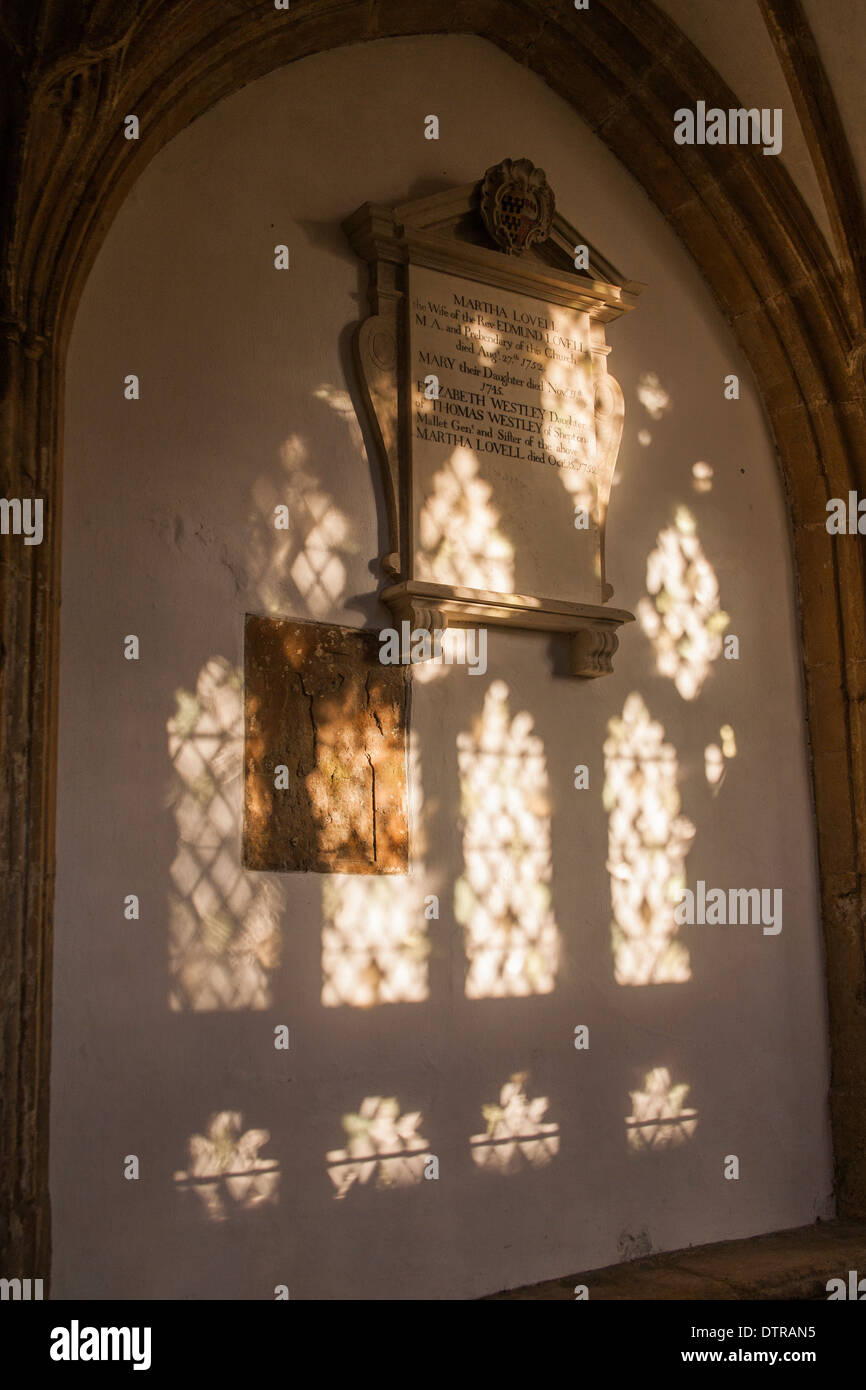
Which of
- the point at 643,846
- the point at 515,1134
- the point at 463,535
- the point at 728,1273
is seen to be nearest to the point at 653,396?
the point at 463,535

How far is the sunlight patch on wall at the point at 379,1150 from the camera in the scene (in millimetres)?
4553

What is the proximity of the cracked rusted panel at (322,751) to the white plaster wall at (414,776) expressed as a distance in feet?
0.27

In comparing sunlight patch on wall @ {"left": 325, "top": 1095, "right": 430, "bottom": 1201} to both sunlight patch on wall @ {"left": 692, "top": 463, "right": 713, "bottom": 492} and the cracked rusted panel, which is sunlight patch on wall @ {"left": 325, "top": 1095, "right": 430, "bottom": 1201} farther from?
sunlight patch on wall @ {"left": 692, "top": 463, "right": 713, "bottom": 492}

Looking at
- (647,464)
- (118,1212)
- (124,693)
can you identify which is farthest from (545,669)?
(118,1212)

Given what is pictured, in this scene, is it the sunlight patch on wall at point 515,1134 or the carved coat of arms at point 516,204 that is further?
the carved coat of arms at point 516,204

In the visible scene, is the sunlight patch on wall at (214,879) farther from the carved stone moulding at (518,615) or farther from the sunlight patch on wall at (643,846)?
the sunlight patch on wall at (643,846)

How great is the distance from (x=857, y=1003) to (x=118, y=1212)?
3.18 meters

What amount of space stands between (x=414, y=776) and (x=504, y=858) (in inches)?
18.5

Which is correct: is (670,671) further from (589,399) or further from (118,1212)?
(118,1212)

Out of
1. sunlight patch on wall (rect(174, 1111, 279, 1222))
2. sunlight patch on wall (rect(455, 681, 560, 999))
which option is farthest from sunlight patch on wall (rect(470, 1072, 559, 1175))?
sunlight patch on wall (rect(174, 1111, 279, 1222))

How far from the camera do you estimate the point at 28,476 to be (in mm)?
4137

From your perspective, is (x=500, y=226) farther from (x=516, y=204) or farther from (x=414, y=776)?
(x=414, y=776)

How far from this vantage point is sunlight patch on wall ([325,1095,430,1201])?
4.55 metres

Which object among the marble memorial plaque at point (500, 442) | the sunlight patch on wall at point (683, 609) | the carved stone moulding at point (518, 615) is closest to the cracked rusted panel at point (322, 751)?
the carved stone moulding at point (518, 615)
